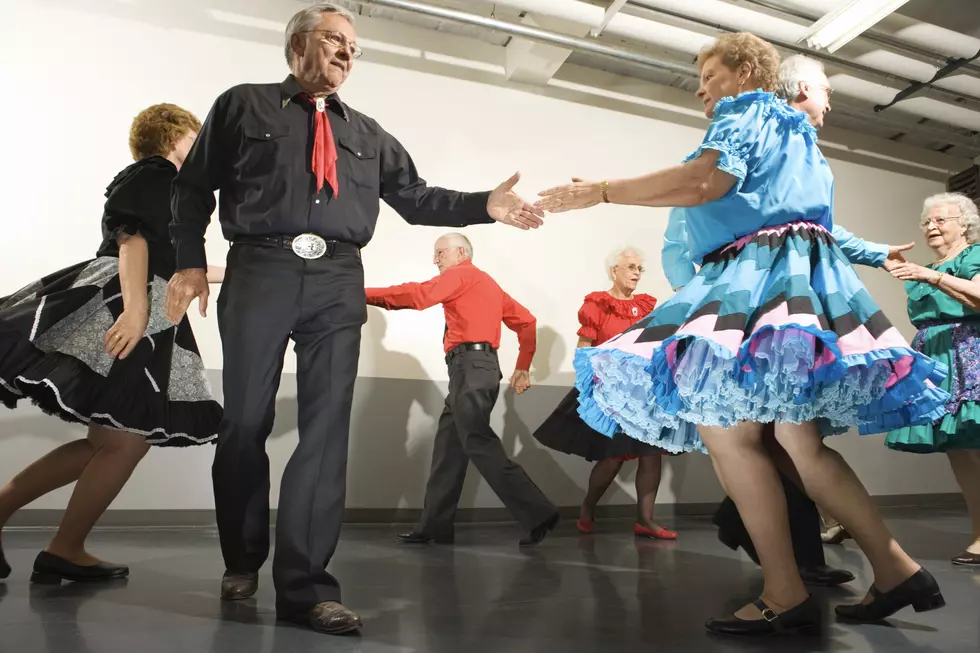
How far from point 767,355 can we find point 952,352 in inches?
88.0

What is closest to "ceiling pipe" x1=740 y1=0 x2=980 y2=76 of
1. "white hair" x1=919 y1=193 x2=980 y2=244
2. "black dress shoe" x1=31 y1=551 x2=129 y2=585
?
"white hair" x1=919 y1=193 x2=980 y2=244

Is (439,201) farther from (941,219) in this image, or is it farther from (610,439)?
(941,219)

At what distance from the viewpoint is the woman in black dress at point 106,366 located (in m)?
2.25

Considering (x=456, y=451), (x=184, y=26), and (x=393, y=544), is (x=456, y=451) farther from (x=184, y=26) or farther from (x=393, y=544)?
(x=184, y=26)

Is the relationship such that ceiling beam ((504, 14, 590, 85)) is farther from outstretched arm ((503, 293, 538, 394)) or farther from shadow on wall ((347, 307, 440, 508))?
shadow on wall ((347, 307, 440, 508))

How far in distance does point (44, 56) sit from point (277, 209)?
133 inches

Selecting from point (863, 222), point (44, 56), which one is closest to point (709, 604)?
point (44, 56)

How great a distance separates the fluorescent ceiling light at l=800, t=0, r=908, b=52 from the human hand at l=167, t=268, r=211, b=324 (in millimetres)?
4177

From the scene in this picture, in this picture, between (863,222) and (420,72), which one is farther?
(863,222)

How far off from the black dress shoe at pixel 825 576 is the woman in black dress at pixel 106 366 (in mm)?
2103

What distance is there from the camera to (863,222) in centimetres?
668

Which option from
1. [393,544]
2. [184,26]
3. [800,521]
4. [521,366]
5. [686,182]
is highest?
[184,26]

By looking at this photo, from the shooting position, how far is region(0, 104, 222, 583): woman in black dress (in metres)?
2.25

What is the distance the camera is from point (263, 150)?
2.12 metres
